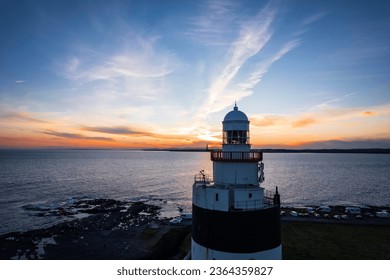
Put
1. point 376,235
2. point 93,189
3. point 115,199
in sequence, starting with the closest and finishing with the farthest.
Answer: point 376,235
point 115,199
point 93,189

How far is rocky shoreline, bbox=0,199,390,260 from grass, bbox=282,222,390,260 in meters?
3.68

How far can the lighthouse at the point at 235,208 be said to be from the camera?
47.4 feet

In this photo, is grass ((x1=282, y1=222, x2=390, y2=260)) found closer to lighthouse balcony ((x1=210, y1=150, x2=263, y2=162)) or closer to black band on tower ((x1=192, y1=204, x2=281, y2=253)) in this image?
black band on tower ((x1=192, y1=204, x2=281, y2=253))

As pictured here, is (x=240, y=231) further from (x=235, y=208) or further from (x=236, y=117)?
(x=236, y=117)

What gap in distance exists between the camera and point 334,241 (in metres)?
35.0

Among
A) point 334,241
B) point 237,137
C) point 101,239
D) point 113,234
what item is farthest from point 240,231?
point 113,234

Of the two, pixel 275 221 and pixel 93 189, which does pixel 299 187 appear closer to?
pixel 93 189

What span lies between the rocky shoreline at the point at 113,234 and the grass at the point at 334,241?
3677 mm

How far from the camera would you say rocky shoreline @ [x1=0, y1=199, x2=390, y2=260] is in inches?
1304

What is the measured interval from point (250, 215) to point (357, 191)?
77.7 metres

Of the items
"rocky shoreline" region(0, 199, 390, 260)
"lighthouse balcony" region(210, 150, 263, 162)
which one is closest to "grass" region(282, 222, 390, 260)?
"rocky shoreline" region(0, 199, 390, 260)

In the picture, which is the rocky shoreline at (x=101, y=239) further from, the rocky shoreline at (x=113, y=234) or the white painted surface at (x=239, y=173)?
the white painted surface at (x=239, y=173)

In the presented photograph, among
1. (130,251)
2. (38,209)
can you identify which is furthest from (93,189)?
(130,251)

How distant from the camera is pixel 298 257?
29375 millimetres
